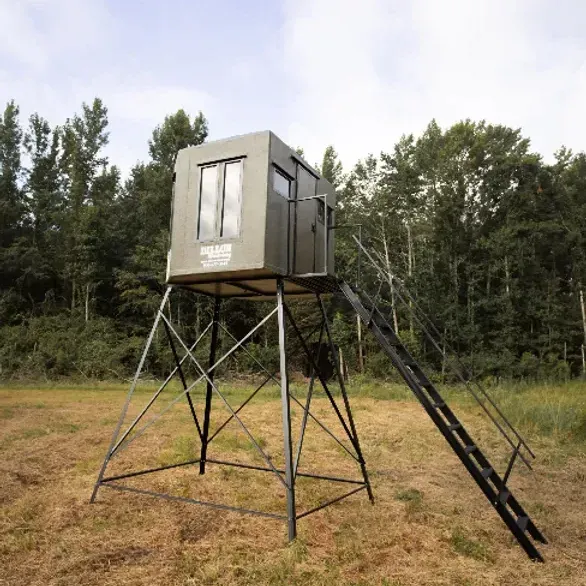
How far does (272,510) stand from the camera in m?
8.33

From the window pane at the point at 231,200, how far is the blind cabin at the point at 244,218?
0.05 ft

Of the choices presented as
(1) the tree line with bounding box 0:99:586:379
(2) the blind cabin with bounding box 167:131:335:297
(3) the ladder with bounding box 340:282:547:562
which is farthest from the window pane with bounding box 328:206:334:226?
(1) the tree line with bounding box 0:99:586:379

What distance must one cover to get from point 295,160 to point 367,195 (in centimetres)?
3380

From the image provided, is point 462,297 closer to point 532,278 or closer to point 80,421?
point 532,278

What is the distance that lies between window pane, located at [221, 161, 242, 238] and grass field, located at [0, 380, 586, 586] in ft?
15.5

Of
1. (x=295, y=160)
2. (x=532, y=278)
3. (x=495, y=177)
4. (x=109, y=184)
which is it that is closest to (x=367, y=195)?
(x=495, y=177)

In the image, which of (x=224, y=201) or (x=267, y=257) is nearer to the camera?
(x=267, y=257)

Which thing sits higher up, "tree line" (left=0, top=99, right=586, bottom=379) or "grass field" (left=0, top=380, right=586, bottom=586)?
"tree line" (left=0, top=99, right=586, bottom=379)

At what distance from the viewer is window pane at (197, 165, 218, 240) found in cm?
837

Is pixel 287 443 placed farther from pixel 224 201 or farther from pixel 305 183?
pixel 305 183

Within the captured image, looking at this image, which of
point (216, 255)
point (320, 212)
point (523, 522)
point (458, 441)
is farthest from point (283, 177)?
point (523, 522)

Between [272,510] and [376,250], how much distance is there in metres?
34.1

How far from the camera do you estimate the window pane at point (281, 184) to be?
8.15 meters

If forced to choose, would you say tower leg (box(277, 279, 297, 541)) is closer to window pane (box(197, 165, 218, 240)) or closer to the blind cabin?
the blind cabin
